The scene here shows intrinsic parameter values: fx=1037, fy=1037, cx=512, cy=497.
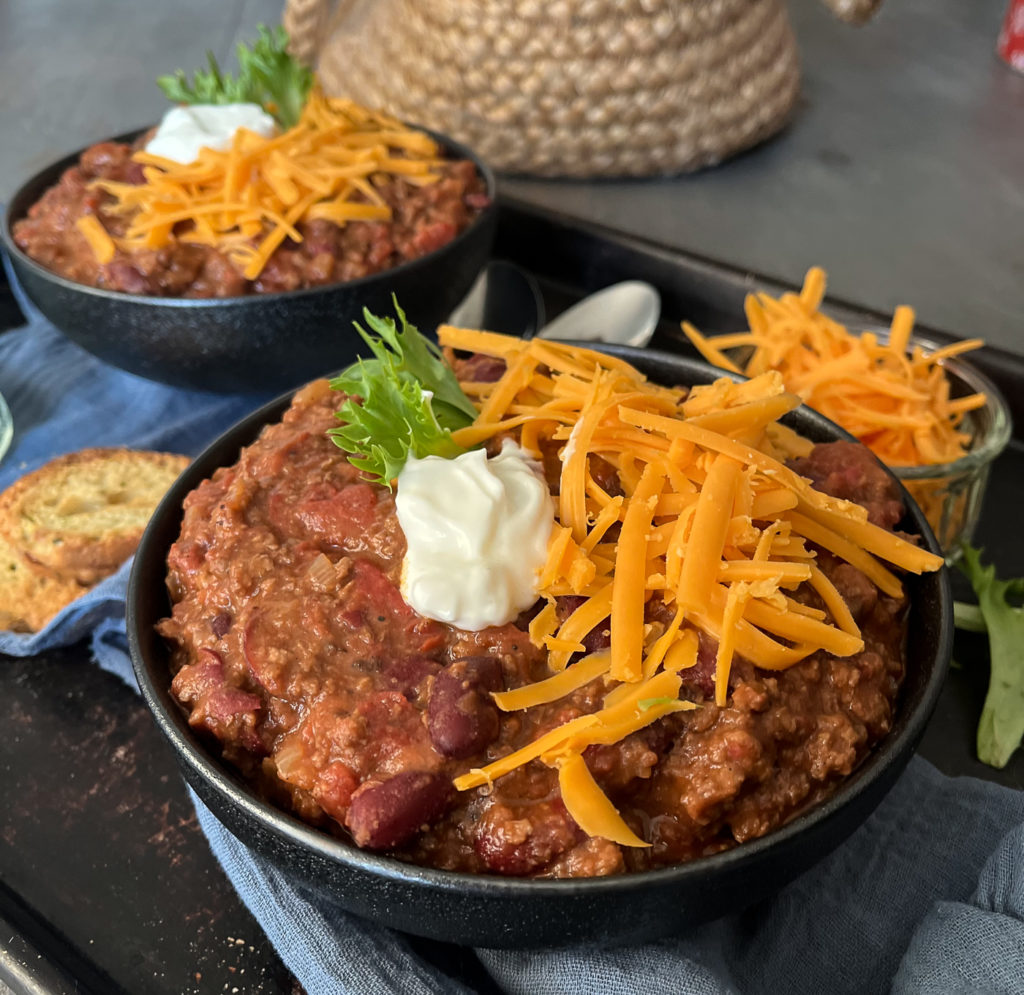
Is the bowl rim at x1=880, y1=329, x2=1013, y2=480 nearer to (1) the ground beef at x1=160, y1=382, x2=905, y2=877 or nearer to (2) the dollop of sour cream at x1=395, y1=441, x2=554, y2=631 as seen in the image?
(1) the ground beef at x1=160, y1=382, x2=905, y2=877

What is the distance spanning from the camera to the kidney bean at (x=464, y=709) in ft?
3.54

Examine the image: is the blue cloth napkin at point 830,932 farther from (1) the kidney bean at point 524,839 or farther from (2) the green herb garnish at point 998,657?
(1) the kidney bean at point 524,839

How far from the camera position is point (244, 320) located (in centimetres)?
200

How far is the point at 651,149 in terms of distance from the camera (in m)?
3.39

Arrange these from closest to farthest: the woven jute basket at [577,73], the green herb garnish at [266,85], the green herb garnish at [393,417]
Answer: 1. the green herb garnish at [393,417]
2. the green herb garnish at [266,85]
3. the woven jute basket at [577,73]

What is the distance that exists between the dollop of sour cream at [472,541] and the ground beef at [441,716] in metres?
0.05

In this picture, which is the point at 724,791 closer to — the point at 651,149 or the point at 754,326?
the point at 754,326

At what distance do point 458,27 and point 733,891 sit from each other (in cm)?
273

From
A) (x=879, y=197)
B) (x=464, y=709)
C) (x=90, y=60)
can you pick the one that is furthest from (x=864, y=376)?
(x=90, y=60)

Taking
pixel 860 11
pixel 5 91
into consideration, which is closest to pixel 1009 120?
pixel 860 11

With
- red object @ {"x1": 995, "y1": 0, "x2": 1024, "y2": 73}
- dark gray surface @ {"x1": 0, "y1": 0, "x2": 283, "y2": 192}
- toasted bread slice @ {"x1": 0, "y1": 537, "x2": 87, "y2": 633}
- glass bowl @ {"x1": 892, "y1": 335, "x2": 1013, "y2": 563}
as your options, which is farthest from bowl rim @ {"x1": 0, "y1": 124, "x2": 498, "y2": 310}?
red object @ {"x1": 995, "y1": 0, "x2": 1024, "y2": 73}

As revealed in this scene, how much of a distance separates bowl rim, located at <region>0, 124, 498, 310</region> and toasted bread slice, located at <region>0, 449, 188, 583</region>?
326 mm

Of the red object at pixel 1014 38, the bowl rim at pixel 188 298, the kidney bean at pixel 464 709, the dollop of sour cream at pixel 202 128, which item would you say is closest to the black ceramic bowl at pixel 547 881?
the kidney bean at pixel 464 709

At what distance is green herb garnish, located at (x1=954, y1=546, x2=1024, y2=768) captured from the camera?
5.32ft
